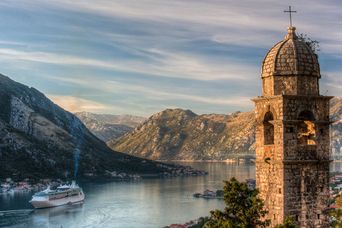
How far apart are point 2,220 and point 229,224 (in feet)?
280

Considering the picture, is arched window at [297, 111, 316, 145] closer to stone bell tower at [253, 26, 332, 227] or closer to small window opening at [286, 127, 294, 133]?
A: stone bell tower at [253, 26, 332, 227]

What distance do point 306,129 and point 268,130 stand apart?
4.88 ft

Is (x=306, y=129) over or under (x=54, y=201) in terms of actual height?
over

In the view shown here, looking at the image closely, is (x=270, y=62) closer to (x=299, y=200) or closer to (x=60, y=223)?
(x=299, y=200)

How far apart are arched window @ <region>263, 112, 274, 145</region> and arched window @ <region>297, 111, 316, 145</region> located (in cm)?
113

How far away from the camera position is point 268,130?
815 inches

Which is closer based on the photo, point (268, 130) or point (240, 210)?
point (240, 210)

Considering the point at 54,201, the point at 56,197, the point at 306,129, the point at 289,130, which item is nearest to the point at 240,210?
the point at 289,130

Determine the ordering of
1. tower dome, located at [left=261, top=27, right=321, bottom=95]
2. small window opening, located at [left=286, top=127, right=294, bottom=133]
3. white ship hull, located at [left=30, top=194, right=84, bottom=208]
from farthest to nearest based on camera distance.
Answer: white ship hull, located at [left=30, top=194, right=84, bottom=208]
tower dome, located at [left=261, top=27, right=321, bottom=95]
small window opening, located at [left=286, top=127, right=294, bottom=133]

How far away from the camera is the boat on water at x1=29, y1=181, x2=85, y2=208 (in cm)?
12638

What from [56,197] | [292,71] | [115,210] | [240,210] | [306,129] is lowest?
[115,210]

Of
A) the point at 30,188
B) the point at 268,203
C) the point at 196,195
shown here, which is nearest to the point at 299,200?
the point at 268,203

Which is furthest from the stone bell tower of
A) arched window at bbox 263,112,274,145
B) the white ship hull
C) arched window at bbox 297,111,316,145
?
the white ship hull

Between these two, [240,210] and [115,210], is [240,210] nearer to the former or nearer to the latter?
[240,210]
